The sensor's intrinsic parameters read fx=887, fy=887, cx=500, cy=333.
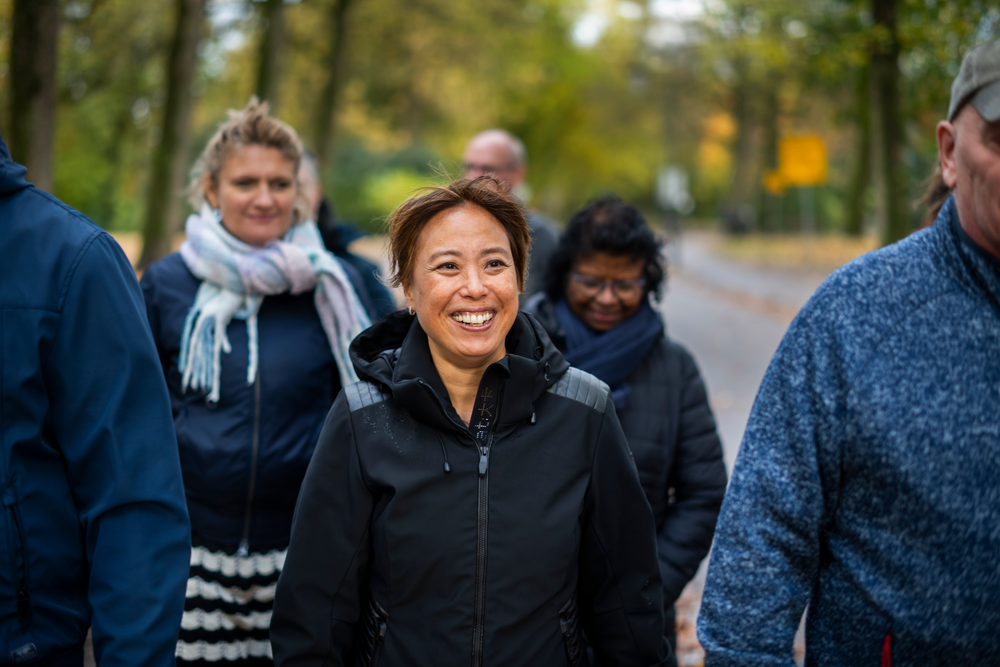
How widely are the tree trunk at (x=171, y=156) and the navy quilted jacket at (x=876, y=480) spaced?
12.8m

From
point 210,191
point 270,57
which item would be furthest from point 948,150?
point 270,57

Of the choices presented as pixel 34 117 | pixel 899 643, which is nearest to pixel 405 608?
pixel 899 643

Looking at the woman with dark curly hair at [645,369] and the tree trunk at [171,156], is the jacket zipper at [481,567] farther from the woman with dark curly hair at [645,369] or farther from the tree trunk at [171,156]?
the tree trunk at [171,156]

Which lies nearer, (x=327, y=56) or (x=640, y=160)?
(x=327, y=56)

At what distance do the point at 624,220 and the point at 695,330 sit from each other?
38.3 feet

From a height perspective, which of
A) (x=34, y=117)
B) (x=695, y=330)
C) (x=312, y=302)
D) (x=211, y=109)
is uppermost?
(x=211, y=109)

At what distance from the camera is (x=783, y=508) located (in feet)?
5.50

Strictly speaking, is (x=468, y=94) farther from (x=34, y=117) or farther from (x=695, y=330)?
(x=34, y=117)

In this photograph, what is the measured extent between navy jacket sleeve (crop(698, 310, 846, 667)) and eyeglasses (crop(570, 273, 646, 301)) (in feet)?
5.24

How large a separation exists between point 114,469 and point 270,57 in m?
14.6

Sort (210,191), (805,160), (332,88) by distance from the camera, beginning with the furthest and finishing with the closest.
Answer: (805,160) → (332,88) → (210,191)

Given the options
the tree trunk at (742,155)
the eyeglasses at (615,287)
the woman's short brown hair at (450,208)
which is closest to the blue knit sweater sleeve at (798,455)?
the woman's short brown hair at (450,208)

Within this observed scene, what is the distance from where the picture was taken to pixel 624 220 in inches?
133

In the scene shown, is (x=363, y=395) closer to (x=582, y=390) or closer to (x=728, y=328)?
(x=582, y=390)
